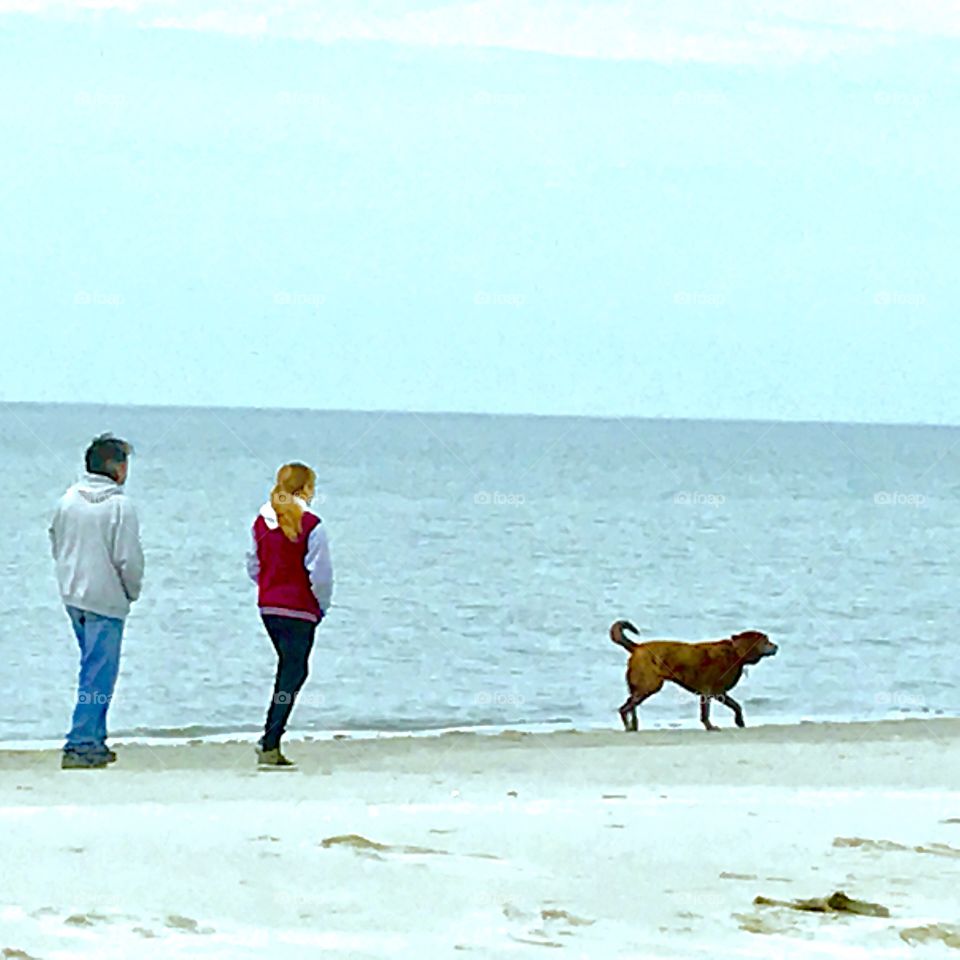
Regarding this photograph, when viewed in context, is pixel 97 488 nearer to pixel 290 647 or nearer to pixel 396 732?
pixel 290 647

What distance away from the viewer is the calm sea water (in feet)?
62.7

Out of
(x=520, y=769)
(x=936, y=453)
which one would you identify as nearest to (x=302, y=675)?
(x=520, y=769)

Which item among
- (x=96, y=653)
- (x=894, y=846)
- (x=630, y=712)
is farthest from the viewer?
(x=630, y=712)

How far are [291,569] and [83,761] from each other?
149cm

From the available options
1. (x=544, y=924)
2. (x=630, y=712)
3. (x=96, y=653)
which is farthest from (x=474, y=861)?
(x=630, y=712)

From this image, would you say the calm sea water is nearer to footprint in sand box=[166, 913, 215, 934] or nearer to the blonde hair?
the blonde hair

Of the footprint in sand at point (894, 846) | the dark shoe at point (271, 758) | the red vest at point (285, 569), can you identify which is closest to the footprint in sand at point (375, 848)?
the footprint in sand at point (894, 846)

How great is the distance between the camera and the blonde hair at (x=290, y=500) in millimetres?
9344

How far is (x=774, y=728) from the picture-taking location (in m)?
14.1

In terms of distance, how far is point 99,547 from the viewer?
9375 millimetres

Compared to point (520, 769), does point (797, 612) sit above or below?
above

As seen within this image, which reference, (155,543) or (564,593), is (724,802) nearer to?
(564,593)

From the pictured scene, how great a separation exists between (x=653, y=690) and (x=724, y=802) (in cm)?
472

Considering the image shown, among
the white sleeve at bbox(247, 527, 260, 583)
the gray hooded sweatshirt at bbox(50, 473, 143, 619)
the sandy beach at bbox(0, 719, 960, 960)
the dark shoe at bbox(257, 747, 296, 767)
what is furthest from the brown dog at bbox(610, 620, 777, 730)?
the gray hooded sweatshirt at bbox(50, 473, 143, 619)
